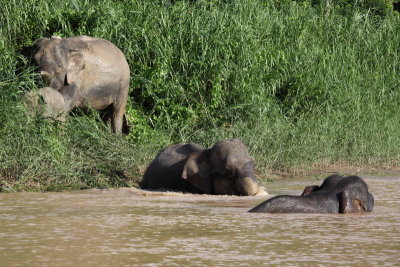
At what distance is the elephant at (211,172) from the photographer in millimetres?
9781

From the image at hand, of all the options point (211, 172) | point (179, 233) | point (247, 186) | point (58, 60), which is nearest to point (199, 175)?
point (211, 172)

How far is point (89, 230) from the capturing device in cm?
688

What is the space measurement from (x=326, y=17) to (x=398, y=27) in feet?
5.56

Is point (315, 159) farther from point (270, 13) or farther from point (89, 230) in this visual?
point (89, 230)

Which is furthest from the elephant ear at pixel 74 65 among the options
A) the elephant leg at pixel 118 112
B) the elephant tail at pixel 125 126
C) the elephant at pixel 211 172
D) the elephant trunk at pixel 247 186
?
the elephant trunk at pixel 247 186

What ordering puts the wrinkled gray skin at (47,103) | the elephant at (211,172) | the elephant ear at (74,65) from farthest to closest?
the elephant ear at (74,65), the wrinkled gray skin at (47,103), the elephant at (211,172)

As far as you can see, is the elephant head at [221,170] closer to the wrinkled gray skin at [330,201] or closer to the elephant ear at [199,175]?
the elephant ear at [199,175]

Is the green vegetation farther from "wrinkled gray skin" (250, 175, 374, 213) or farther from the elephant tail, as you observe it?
"wrinkled gray skin" (250, 175, 374, 213)

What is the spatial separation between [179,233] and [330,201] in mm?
1756

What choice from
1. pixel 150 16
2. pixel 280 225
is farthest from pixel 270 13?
pixel 280 225

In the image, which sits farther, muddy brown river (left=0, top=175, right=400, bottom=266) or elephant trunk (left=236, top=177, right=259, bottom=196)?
elephant trunk (left=236, top=177, right=259, bottom=196)

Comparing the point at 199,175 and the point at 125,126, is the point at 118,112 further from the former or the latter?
the point at 199,175

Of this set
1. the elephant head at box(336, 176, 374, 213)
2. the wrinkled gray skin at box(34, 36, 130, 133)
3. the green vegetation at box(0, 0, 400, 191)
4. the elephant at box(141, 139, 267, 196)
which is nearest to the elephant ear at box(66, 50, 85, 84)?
the wrinkled gray skin at box(34, 36, 130, 133)

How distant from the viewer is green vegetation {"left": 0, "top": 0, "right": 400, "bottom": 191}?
10.9 meters
